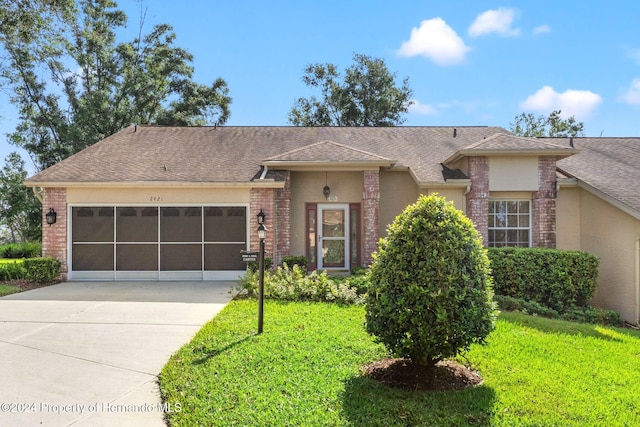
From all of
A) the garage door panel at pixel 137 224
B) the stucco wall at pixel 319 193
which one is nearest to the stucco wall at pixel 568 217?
the stucco wall at pixel 319 193

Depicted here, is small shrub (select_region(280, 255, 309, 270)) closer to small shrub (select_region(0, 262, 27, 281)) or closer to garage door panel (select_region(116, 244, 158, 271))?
garage door panel (select_region(116, 244, 158, 271))

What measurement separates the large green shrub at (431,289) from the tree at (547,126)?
3383 centimetres

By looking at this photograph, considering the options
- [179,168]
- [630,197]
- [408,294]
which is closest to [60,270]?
[179,168]

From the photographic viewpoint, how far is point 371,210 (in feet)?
38.3

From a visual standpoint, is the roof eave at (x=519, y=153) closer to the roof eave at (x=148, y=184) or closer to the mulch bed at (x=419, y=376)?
the roof eave at (x=148, y=184)

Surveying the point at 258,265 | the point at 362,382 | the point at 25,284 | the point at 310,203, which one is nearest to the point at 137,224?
the point at 25,284

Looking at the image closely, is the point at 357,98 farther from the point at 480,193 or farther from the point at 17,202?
the point at 17,202

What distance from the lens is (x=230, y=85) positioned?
1117 inches

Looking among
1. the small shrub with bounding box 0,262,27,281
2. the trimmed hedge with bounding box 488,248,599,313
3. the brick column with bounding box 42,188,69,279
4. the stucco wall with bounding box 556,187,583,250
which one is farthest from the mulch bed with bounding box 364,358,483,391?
the small shrub with bounding box 0,262,27,281

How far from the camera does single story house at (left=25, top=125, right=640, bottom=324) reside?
11117 millimetres

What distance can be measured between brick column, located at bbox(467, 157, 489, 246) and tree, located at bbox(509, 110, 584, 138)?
2645cm

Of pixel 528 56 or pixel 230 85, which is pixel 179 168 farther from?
pixel 230 85

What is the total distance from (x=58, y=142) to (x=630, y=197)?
97.3ft

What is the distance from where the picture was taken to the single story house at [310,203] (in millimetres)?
11117
